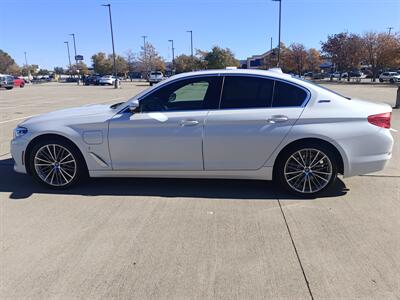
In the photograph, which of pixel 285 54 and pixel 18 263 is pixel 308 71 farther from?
pixel 18 263

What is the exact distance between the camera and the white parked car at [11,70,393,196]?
4465 mm

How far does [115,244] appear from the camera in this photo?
3.50m

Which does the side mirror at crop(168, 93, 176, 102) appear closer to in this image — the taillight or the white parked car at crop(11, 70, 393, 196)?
the white parked car at crop(11, 70, 393, 196)

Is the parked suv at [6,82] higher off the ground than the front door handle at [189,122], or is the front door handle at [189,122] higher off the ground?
the parked suv at [6,82]

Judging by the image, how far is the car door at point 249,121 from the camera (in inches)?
176

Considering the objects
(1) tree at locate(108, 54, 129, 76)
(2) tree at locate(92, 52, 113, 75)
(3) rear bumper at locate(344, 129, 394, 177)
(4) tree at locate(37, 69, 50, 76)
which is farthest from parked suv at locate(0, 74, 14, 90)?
(4) tree at locate(37, 69, 50, 76)

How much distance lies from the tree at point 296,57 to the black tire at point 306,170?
242ft

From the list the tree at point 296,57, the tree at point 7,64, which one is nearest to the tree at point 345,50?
the tree at point 296,57

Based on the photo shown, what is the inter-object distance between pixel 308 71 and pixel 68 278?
90703 millimetres

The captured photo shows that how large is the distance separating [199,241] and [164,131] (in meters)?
1.61

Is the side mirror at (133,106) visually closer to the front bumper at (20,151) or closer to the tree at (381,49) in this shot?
the front bumper at (20,151)

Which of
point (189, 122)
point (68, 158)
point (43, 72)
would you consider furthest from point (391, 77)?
point (43, 72)

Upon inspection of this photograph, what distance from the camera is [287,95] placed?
4578 mm

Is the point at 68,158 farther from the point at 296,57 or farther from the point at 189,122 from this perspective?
the point at 296,57
